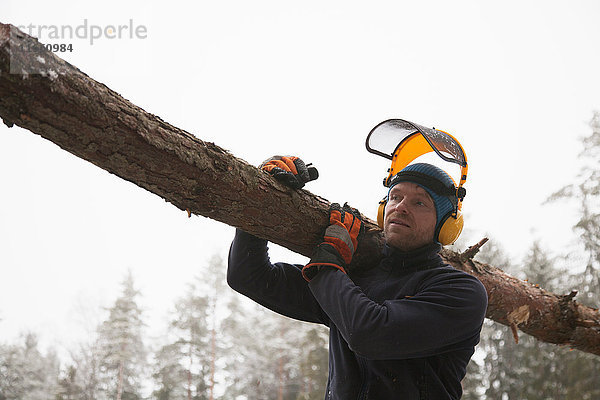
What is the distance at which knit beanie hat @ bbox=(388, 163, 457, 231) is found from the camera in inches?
117

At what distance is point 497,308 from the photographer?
4.71 m

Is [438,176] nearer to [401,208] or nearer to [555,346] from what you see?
[401,208]

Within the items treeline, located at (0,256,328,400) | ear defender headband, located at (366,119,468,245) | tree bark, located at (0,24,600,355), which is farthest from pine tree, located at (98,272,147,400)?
ear defender headband, located at (366,119,468,245)

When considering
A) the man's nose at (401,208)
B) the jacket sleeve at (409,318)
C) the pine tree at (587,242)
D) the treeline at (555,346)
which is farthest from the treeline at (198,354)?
the jacket sleeve at (409,318)

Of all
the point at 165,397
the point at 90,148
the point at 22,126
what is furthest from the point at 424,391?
the point at 165,397

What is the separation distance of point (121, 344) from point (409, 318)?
24.0 metres

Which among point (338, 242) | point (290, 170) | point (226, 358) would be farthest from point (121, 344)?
point (338, 242)

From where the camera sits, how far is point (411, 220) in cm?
292

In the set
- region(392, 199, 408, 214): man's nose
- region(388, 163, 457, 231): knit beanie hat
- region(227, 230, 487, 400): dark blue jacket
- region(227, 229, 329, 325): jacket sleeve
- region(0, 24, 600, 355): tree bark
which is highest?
region(388, 163, 457, 231): knit beanie hat

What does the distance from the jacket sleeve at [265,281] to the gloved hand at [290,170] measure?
49 cm

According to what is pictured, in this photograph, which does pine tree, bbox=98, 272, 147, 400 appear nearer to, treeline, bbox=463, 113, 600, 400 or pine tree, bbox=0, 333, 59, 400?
pine tree, bbox=0, 333, 59, 400

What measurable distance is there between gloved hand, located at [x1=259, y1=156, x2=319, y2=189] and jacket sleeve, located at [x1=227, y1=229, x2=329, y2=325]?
494 millimetres

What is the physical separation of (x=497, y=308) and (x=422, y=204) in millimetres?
2435

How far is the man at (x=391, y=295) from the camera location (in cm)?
236
